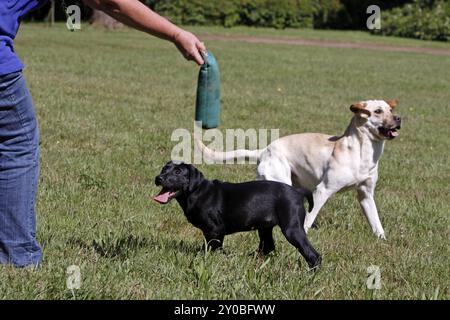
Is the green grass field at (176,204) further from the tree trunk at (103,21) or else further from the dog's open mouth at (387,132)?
the tree trunk at (103,21)

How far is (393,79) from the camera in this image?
2155 cm

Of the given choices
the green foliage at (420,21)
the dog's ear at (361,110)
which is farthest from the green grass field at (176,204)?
the green foliage at (420,21)

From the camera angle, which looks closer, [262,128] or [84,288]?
[84,288]

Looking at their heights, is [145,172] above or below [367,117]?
below

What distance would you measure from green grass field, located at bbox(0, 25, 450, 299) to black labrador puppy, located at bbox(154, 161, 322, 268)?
0.23 metres

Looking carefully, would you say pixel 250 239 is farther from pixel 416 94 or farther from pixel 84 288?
pixel 416 94

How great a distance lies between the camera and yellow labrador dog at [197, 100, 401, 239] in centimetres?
669

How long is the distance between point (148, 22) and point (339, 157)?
3.09 meters

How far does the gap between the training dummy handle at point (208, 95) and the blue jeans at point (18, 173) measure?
1.00 meters

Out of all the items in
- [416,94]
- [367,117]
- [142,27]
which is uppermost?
[142,27]

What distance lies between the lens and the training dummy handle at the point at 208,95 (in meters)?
4.50

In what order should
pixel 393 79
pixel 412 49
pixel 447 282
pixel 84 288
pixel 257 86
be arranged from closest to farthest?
pixel 84 288 → pixel 447 282 → pixel 257 86 → pixel 393 79 → pixel 412 49
